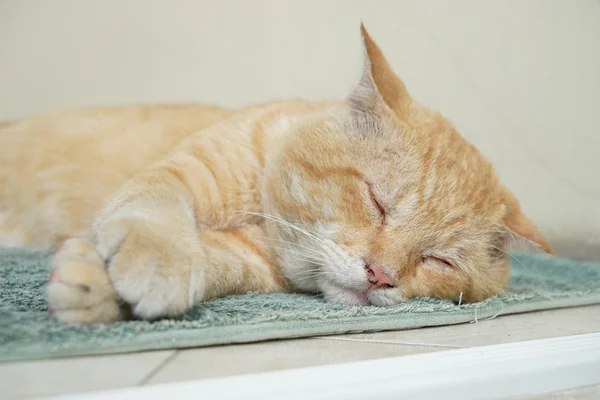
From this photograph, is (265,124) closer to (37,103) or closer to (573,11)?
(37,103)

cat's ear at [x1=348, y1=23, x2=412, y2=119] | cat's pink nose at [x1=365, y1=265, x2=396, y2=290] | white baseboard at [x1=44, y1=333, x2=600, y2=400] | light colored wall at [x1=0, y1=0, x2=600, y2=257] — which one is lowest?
white baseboard at [x1=44, y1=333, x2=600, y2=400]

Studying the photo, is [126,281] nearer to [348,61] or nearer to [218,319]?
[218,319]

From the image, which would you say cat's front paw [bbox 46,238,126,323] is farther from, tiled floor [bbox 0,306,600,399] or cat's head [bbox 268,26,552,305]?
cat's head [bbox 268,26,552,305]

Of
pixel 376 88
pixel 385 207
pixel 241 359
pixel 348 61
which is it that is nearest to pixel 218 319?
pixel 241 359

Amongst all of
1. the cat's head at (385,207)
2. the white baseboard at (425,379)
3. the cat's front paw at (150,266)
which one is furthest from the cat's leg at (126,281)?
the cat's head at (385,207)

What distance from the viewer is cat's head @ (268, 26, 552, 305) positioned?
131 centimetres

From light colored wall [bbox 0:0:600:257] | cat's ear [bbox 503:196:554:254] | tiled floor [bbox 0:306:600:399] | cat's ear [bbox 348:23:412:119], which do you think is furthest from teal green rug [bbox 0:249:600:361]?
light colored wall [bbox 0:0:600:257]

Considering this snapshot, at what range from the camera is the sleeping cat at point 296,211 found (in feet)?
3.49

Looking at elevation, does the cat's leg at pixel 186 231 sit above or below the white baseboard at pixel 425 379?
above

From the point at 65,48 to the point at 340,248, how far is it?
1.73 metres

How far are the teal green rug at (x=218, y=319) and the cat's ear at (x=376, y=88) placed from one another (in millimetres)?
538

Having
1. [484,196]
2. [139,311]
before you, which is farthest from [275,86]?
[139,311]

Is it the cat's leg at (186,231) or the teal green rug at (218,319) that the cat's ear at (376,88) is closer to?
the cat's leg at (186,231)

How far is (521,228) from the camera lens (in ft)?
5.16
